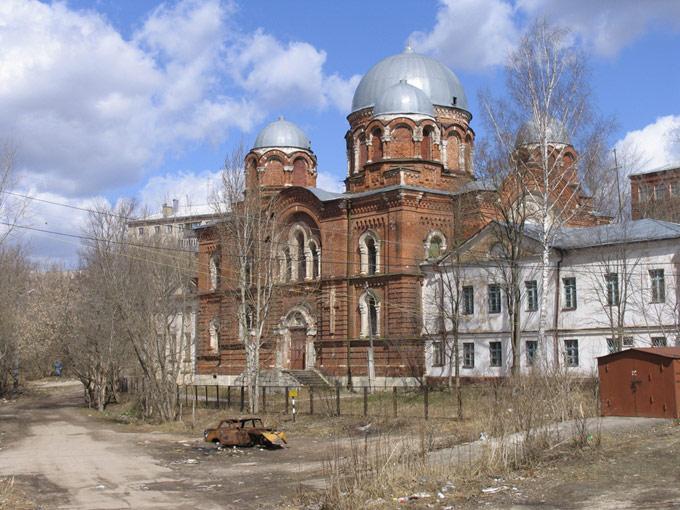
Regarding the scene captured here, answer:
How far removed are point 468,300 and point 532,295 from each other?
10.1 ft

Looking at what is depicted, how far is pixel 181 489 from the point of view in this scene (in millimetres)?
15383

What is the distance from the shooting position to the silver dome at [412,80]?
1743 inches

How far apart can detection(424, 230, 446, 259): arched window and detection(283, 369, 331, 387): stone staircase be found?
754 cm

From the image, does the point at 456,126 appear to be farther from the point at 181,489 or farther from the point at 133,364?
the point at 181,489

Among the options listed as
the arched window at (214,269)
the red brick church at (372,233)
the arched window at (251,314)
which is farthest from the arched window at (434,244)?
the arched window at (214,269)

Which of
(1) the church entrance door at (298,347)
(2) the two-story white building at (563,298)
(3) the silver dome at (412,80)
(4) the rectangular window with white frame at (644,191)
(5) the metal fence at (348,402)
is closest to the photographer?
(5) the metal fence at (348,402)

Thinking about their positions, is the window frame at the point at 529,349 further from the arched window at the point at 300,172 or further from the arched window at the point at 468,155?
the arched window at the point at 300,172

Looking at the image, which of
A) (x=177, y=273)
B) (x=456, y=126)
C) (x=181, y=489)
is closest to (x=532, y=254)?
(x=456, y=126)

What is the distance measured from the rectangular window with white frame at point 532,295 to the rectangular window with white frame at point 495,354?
201cm

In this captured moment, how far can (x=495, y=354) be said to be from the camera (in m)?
34.4

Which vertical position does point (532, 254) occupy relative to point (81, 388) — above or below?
above

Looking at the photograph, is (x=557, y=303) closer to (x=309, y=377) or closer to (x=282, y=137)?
(x=309, y=377)

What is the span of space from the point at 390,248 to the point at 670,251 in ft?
40.1

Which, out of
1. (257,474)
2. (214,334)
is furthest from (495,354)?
(257,474)
